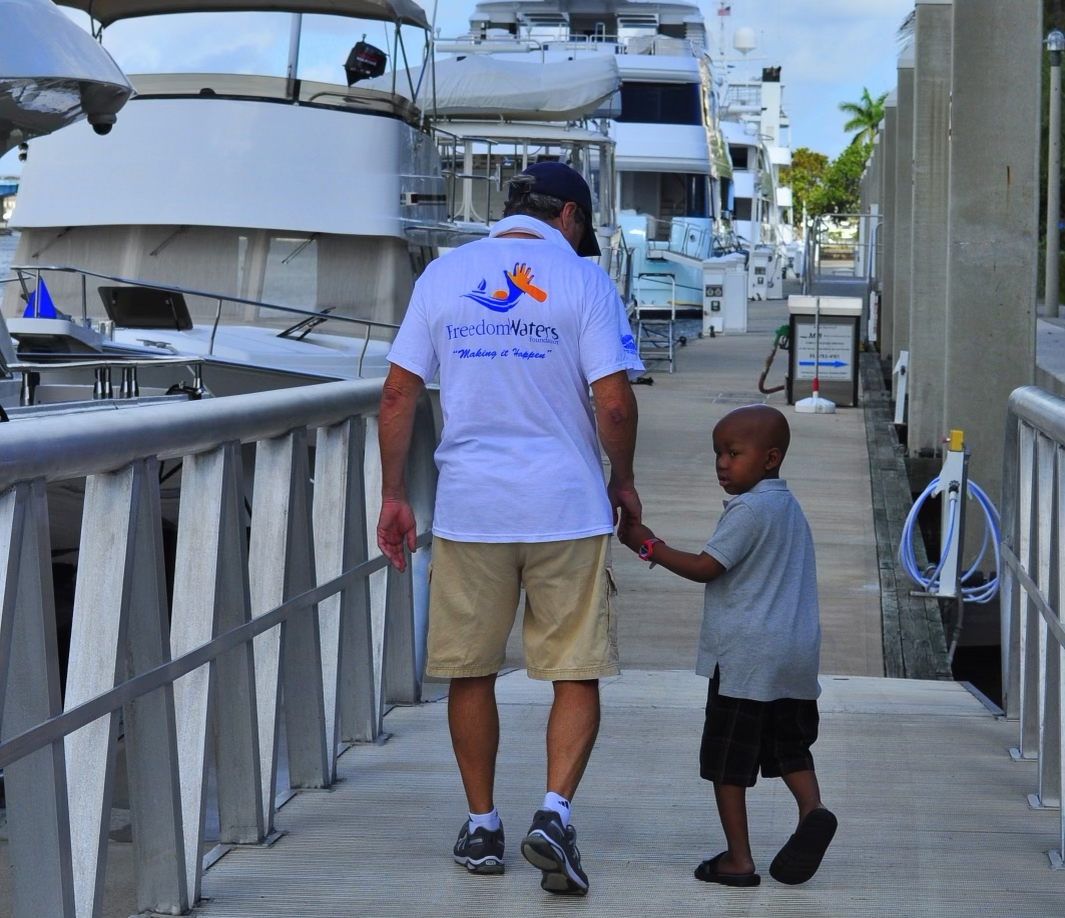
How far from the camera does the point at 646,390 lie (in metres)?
21.5

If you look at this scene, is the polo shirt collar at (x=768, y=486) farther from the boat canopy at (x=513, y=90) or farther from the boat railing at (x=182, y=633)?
the boat canopy at (x=513, y=90)

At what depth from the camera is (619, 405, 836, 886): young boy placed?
12.4ft

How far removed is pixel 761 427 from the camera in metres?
3.84

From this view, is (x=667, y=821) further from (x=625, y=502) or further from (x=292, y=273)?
(x=292, y=273)

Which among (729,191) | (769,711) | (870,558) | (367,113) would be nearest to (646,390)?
(367,113)

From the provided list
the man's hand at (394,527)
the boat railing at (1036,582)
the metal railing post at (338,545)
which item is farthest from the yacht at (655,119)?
the man's hand at (394,527)

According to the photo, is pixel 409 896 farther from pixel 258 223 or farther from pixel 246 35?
pixel 246 35

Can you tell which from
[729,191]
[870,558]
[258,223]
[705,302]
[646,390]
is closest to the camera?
[870,558]

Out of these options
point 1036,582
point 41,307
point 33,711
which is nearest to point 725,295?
point 41,307

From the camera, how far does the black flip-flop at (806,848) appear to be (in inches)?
146

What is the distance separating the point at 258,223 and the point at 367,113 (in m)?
1.43

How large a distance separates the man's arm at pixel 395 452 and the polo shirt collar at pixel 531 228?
0.43 metres

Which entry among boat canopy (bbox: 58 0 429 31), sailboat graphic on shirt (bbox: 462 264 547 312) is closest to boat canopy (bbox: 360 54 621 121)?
boat canopy (bbox: 58 0 429 31)

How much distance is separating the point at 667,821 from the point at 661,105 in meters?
36.7
